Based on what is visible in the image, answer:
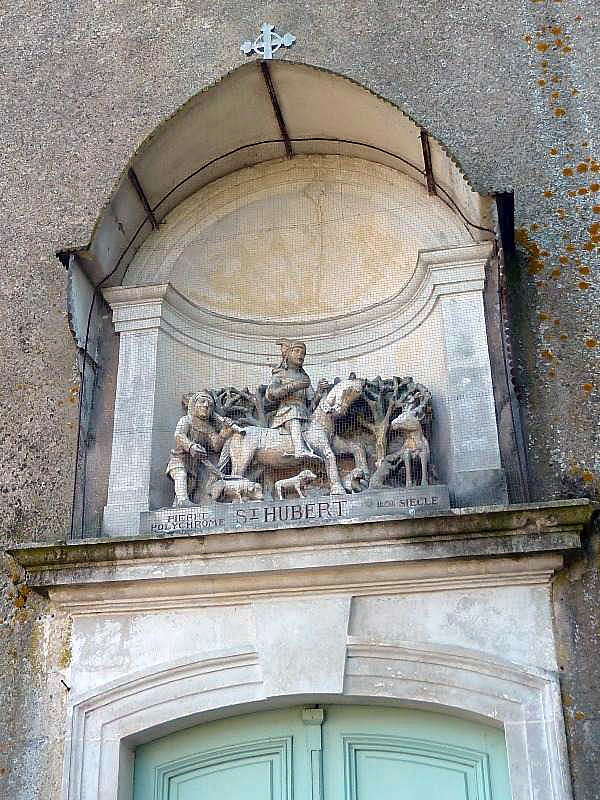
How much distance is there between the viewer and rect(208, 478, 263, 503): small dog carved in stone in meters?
Result: 5.14

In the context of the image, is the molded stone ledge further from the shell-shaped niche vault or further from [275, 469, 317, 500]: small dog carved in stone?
the shell-shaped niche vault

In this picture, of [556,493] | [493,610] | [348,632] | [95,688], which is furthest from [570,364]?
[95,688]

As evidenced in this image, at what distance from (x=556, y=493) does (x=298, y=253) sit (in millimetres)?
2067

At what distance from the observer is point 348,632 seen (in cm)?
471

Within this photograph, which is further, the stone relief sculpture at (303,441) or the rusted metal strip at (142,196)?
the rusted metal strip at (142,196)

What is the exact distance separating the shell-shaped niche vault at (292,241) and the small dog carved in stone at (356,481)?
1.09 meters

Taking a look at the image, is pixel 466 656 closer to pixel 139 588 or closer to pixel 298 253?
pixel 139 588

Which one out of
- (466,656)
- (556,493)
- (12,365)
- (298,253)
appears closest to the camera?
(466,656)

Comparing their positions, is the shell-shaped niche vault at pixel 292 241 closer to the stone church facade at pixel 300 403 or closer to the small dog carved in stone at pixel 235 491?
the stone church facade at pixel 300 403

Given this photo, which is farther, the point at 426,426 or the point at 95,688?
the point at 426,426

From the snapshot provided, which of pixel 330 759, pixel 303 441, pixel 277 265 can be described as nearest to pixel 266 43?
pixel 277 265

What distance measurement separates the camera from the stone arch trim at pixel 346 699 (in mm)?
4379

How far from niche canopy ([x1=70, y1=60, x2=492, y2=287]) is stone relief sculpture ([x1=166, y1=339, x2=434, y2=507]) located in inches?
37.3

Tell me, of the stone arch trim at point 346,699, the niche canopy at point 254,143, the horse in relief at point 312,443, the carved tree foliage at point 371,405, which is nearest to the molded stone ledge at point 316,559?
the stone arch trim at point 346,699
